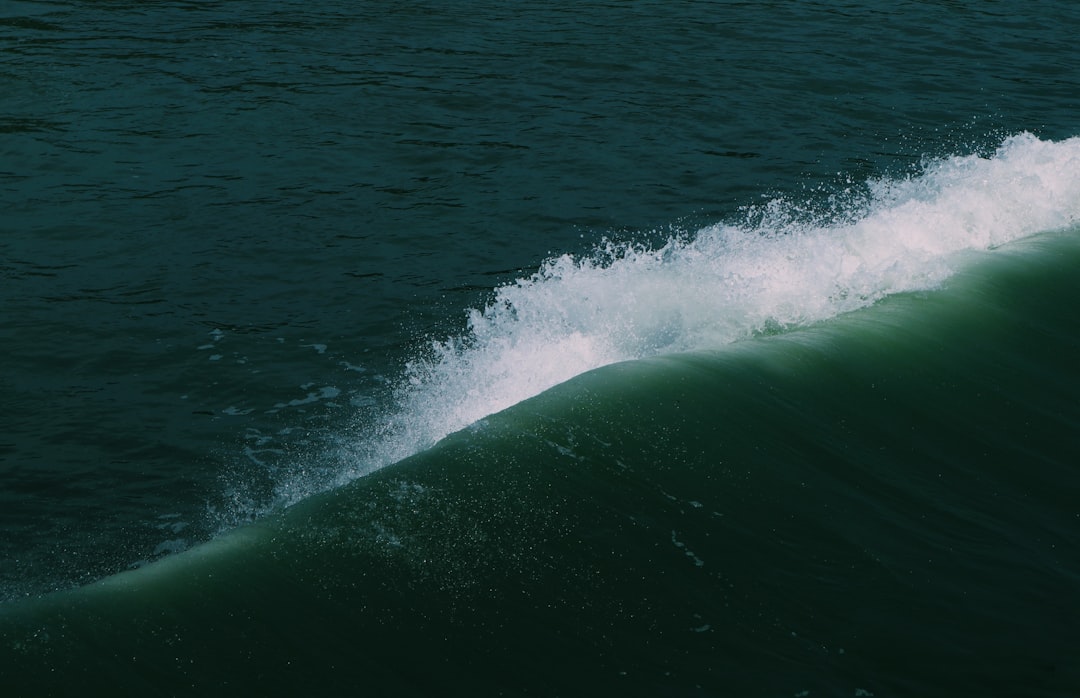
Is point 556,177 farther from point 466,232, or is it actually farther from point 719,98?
point 719,98

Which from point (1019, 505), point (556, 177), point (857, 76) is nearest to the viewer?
point (1019, 505)

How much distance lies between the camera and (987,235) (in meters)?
16.2

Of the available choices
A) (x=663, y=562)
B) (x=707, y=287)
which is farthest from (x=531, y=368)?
(x=663, y=562)

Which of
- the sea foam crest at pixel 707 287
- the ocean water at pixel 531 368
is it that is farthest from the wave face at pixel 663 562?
the sea foam crest at pixel 707 287

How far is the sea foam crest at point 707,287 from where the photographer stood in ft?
41.0

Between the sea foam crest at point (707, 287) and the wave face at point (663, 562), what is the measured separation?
875 mm

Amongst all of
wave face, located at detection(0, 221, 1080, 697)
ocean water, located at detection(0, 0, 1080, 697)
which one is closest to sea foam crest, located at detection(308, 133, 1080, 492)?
ocean water, located at detection(0, 0, 1080, 697)

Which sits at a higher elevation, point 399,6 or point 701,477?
point 399,6

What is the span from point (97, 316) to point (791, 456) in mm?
8021

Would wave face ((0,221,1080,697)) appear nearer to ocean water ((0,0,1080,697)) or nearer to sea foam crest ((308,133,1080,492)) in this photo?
ocean water ((0,0,1080,697))

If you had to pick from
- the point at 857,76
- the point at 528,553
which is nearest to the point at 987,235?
the point at 857,76

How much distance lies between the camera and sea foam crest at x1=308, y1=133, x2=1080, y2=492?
12508 millimetres

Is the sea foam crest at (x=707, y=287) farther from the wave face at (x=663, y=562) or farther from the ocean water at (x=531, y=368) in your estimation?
the wave face at (x=663, y=562)

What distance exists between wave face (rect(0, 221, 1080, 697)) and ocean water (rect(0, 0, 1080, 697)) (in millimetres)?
37
